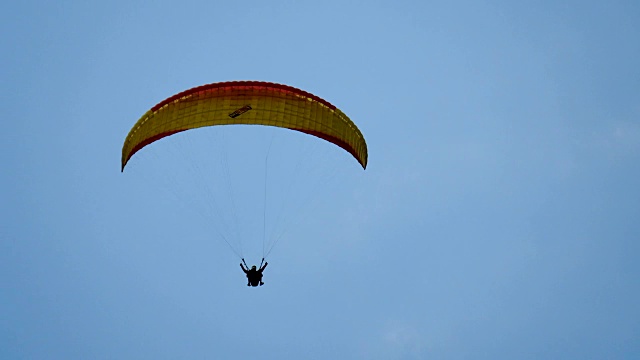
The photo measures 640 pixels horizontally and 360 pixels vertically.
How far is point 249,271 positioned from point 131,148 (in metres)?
5.67

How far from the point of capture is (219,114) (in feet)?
91.1

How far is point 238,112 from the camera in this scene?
2784 centimetres

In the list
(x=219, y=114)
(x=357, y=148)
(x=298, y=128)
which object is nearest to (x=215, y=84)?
Answer: (x=219, y=114)

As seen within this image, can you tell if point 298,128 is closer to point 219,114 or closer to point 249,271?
point 219,114

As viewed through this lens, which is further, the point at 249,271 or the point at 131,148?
the point at 249,271

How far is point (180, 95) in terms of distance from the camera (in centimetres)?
2741

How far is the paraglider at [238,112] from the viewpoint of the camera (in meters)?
27.5

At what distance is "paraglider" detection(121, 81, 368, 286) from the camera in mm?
27453

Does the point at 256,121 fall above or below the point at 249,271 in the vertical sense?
above

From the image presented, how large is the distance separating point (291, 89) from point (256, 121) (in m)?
1.55

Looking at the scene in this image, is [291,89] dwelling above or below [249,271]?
above

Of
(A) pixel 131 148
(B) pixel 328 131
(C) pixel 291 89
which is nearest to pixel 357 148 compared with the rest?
(B) pixel 328 131

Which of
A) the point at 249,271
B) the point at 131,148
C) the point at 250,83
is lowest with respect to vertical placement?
the point at 249,271

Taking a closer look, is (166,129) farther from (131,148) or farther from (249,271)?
(249,271)
